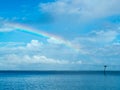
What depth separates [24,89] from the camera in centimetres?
8762

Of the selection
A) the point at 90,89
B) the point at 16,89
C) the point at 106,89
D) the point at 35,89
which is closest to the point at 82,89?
the point at 90,89

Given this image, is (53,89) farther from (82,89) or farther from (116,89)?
(116,89)

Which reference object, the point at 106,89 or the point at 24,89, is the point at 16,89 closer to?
the point at 24,89

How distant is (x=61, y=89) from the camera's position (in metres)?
86.6

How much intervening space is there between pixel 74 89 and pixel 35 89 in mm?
12998

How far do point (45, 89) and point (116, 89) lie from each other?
23.6m

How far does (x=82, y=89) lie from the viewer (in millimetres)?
86000

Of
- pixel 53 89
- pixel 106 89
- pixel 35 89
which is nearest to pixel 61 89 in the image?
pixel 53 89

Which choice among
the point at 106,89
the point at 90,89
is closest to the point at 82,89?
the point at 90,89

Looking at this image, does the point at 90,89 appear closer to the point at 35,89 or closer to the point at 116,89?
the point at 116,89

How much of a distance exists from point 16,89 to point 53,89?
12369 millimetres

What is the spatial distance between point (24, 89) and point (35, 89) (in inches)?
143

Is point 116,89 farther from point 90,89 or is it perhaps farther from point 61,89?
point 61,89

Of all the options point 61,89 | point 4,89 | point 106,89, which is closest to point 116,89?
point 106,89
